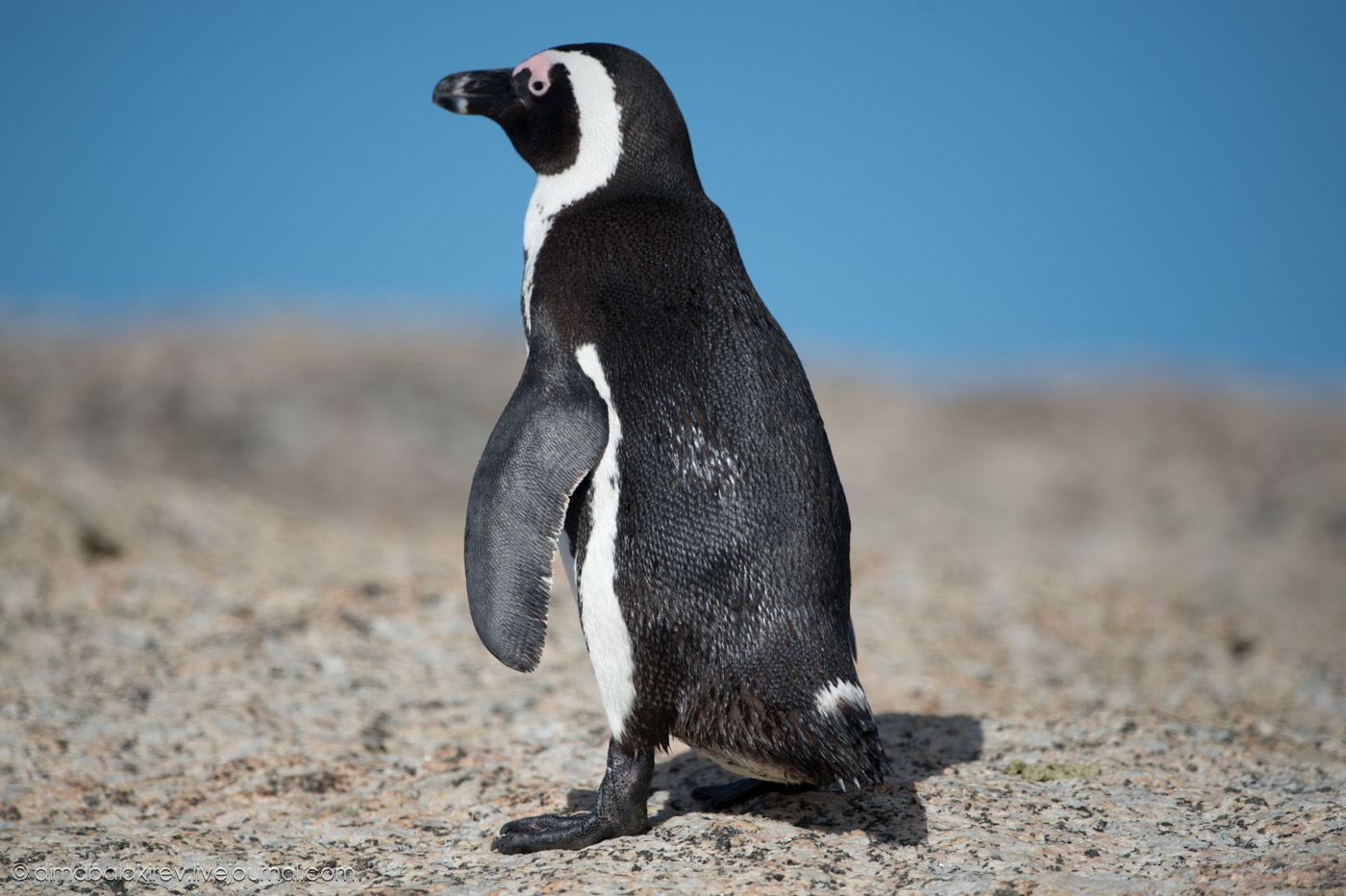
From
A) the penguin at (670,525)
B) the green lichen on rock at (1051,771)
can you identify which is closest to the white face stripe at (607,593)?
the penguin at (670,525)

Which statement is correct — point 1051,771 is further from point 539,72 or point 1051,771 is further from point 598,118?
point 539,72

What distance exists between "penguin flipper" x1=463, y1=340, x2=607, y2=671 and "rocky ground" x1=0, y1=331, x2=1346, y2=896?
23.5 inches

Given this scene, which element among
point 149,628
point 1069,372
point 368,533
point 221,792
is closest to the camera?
point 221,792

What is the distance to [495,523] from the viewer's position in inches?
111

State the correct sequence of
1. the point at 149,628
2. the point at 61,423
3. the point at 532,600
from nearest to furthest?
the point at 532,600
the point at 149,628
the point at 61,423

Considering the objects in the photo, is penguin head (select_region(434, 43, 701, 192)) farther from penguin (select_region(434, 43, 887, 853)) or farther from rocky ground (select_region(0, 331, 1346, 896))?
rocky ground (select_region(0, 331, 1346, 896))

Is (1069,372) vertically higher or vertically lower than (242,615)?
higher

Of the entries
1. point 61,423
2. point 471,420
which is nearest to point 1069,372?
point 471,420

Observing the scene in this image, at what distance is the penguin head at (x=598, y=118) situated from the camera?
322 cm

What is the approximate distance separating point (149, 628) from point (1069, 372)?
42.1 ft

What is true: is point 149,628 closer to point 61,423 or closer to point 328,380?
point 61,423

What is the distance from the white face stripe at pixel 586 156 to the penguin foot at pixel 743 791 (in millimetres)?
1428

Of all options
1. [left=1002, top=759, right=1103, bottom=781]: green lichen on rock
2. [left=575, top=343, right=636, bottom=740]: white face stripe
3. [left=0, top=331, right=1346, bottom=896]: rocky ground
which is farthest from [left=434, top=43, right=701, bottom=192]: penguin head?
[left=1002, top=759, right=1103, bottom=781]: green lichen on rock

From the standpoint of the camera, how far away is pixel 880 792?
10.4 feet
